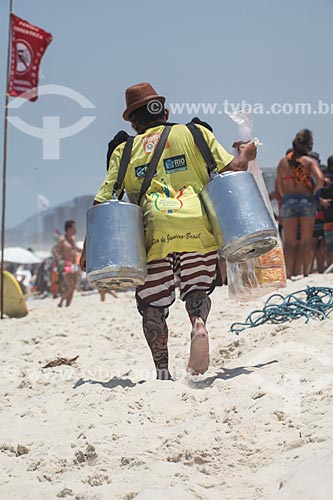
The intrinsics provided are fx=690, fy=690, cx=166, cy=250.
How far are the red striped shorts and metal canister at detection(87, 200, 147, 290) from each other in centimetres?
11

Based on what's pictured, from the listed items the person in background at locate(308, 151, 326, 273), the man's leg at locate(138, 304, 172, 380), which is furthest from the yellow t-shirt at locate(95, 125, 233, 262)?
the person in background at locate(308, 151, 326, 273)

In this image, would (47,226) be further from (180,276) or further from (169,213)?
(169,213)

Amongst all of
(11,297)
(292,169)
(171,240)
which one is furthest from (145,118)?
(11,297)

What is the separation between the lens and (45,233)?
4159 centimetres

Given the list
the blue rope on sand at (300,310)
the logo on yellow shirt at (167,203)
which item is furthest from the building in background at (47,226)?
the logo on yellow shirt at (167,203)

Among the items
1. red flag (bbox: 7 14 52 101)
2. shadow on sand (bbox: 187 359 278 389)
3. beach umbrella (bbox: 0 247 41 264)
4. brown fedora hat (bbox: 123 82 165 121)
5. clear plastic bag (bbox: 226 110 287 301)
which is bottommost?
beach umbrella (bbox: 0 247 41 264)

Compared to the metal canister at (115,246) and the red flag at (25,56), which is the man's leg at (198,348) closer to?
the metal canister at (115,246)

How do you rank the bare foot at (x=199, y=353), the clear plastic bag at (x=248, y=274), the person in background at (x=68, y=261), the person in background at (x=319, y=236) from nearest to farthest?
the bare foot at (x=199, y=353)
the clear plastic bag at (x=248, y=274)
the person in background at (x=319, y=236)
the person in background at (x=68, y=261)

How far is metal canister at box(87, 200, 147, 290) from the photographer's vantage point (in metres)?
3.40

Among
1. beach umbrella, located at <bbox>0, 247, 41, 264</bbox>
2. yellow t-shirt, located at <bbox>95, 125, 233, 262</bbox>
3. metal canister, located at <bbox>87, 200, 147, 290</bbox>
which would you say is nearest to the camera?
metal canister, located at <bbox>87, 200, 147, 290</bbox>

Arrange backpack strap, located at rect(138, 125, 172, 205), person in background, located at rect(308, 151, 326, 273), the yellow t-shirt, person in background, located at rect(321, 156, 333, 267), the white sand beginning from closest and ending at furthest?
1. the white sand
2. the yellow t-shirt
3. backpack strap, located at rect(138, 125, 172, 205)
4. person in background, located at rect(321, 156, 333, 267)
5. person in background, located at rect(308, 151, 326, 273)

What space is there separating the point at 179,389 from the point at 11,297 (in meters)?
7.22

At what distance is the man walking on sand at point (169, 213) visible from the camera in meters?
3.52

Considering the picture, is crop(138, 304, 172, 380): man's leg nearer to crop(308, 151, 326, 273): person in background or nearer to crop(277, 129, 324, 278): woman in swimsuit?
crop(277, 129, 324, 278): woman in swimsuit
